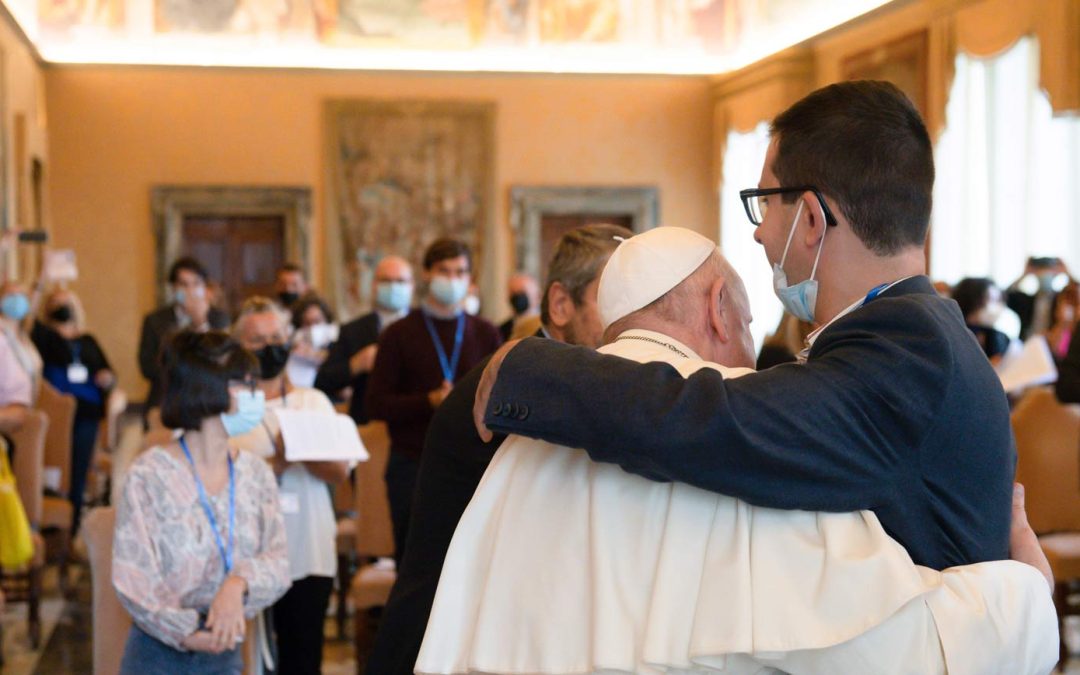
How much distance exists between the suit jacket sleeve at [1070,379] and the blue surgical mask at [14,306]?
7.82m

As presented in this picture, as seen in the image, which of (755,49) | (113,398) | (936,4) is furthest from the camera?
(755,49)

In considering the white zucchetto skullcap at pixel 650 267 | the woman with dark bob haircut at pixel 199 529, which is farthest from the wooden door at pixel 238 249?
the white zucchetto skullcap at pixel 650 267

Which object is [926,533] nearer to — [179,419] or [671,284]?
[671,284]

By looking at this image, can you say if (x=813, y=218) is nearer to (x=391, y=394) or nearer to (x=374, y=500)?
(x=391, y=394)

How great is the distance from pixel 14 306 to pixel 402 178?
964 centimetres

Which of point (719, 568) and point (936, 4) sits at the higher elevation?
point (936, 4)

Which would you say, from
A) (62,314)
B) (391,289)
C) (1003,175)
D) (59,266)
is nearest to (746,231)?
(1003,175)

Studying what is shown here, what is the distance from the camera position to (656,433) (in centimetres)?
168

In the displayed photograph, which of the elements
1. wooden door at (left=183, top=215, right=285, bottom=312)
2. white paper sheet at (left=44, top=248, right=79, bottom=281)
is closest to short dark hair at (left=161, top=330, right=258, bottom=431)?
white paper sheet at (left=44, top=248, right=79, bottom=281)

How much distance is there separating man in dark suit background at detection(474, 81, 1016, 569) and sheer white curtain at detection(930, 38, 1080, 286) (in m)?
11.1

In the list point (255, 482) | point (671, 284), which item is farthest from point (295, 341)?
point (671, 284)

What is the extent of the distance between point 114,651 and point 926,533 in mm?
3369

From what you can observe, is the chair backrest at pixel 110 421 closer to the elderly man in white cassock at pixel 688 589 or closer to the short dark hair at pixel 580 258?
the short dark hair at pixel 580 258

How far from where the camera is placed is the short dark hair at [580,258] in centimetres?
318
